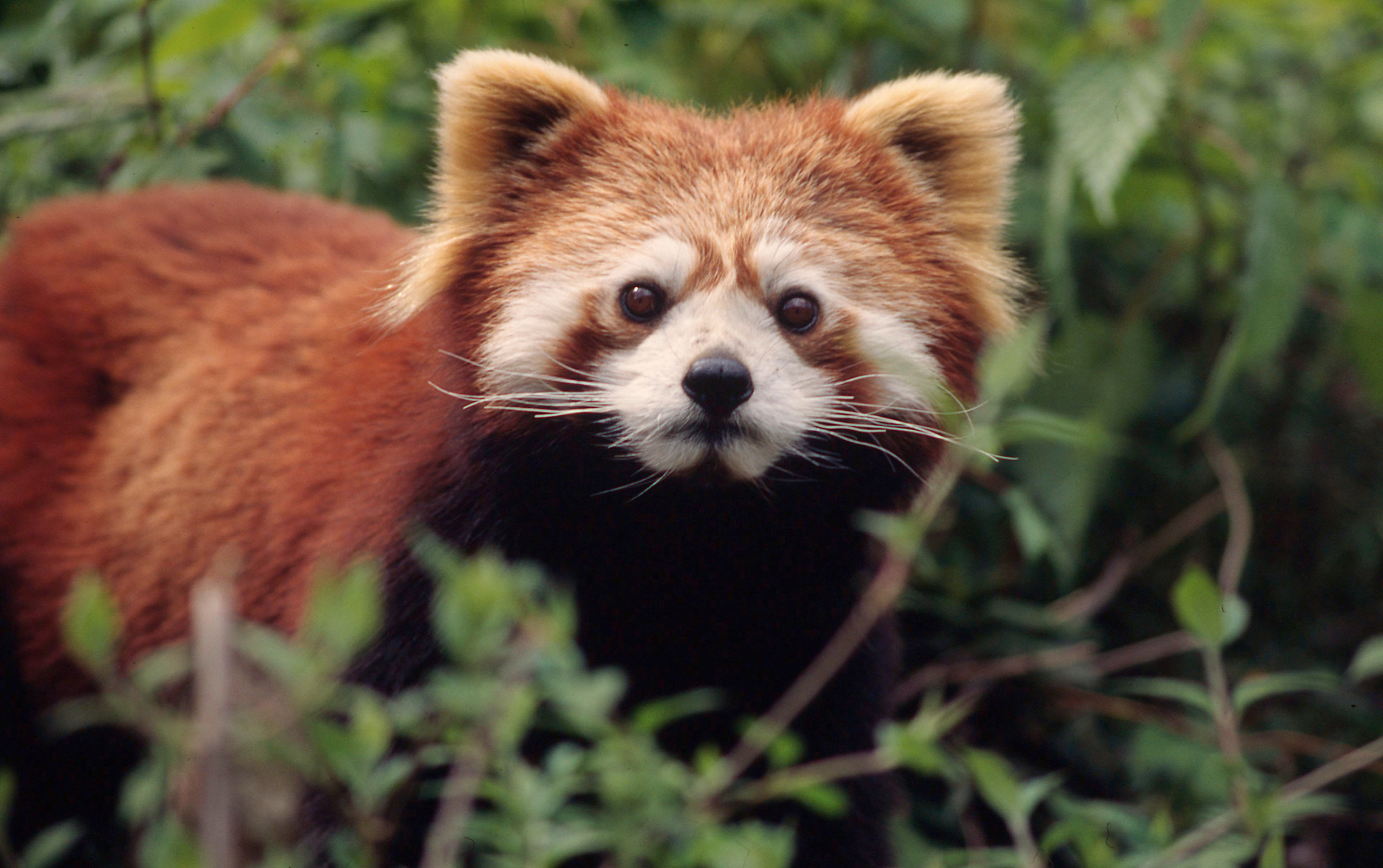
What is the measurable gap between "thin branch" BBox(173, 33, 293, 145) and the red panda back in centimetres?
31

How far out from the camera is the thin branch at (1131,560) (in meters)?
4.05

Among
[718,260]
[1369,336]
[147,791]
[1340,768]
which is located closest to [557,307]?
[718,260]

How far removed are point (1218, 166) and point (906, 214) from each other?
222 centimetres

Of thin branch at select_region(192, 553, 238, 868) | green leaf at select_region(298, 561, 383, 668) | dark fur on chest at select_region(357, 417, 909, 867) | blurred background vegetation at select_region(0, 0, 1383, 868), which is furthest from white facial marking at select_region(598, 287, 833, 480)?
thin branch at select_region(192, 553, 238, 868)

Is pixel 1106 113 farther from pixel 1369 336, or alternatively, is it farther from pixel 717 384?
pixel 717 384

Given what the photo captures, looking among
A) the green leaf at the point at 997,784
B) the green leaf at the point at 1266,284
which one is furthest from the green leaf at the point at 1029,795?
the green leaf at the point at 1266,284

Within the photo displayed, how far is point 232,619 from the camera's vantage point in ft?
3.85

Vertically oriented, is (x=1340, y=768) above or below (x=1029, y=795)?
below

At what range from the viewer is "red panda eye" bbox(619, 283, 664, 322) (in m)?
2.49

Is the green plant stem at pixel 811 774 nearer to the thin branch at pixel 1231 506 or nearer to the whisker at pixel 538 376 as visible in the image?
the whisker at pixel 538 376

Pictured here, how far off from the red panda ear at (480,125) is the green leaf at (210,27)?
1021 mm

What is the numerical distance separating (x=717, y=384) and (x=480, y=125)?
871 millimetres

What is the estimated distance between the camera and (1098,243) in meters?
4.63

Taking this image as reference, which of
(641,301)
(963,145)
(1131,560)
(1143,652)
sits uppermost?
(963,145)
